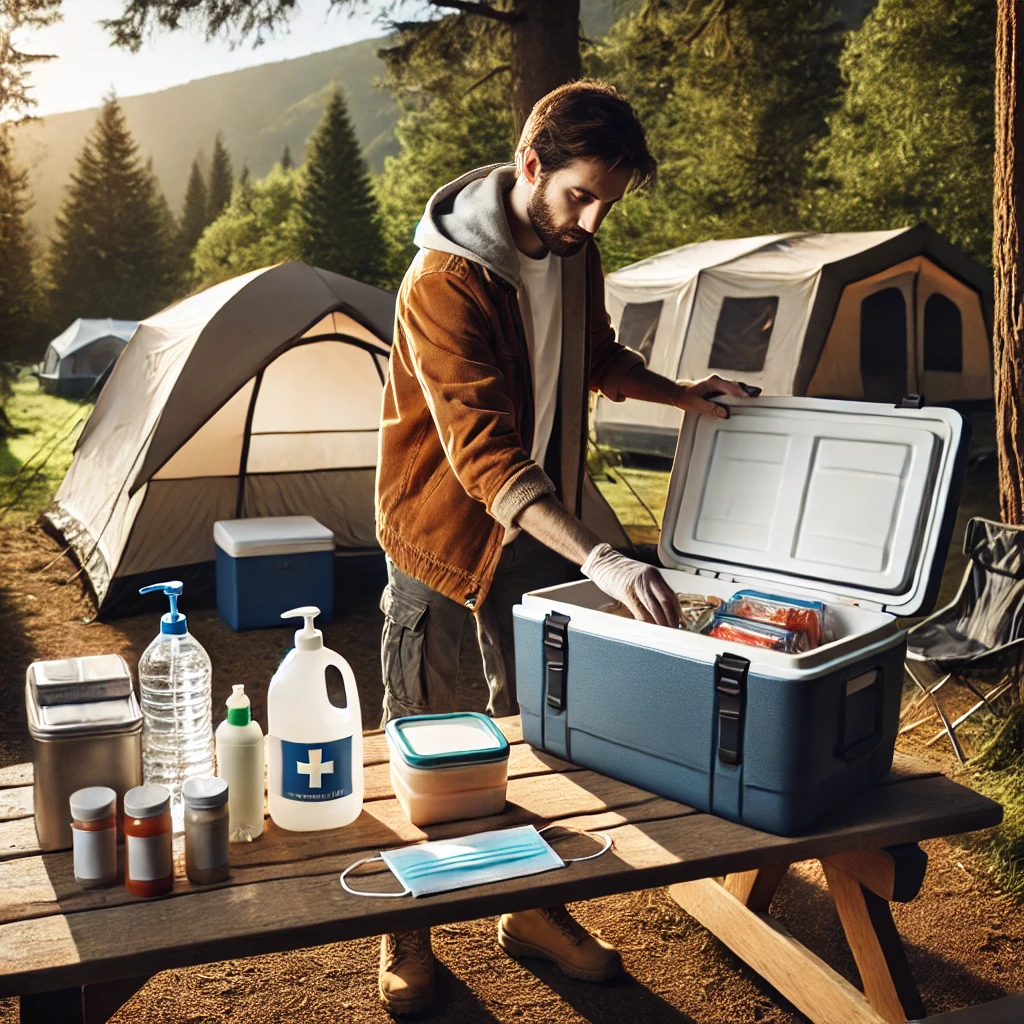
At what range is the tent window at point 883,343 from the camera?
8961 mm

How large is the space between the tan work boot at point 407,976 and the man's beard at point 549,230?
1.37m

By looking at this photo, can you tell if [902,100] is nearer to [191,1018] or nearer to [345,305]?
[345,305]

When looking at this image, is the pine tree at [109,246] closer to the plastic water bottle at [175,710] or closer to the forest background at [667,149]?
the forest background at [667,149]

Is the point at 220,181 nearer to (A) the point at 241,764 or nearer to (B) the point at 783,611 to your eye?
(B) the point at 783,611

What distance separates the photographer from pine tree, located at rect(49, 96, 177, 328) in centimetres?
3559

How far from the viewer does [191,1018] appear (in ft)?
7.09

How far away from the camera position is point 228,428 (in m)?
5.42

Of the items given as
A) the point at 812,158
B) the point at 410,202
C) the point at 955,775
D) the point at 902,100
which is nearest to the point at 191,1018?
the point at 955,775

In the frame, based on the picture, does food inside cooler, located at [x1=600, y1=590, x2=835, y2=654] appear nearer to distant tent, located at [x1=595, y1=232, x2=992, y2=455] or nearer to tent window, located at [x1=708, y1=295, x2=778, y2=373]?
distant tent, located at [x1=595, y1=232, x2=992, y2=455]

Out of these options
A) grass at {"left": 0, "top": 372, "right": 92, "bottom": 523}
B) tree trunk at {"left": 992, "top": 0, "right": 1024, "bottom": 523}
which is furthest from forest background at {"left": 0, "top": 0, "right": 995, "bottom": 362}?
tree trunk at {"left": 992, "top": 0, "right": 1024, "bottom": 523}

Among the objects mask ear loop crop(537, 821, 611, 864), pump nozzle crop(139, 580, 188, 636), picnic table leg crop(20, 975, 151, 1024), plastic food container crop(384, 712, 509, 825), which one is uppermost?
pump nozzle crop(139, 580, 188, 636)

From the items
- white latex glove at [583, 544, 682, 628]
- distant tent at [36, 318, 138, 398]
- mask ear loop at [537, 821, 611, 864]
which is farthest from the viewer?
distant tent at [36, 318, 138, 398]

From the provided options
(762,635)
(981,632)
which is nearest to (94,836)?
(762,635)

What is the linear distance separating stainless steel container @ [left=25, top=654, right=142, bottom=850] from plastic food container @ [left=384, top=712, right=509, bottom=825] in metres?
0.37
